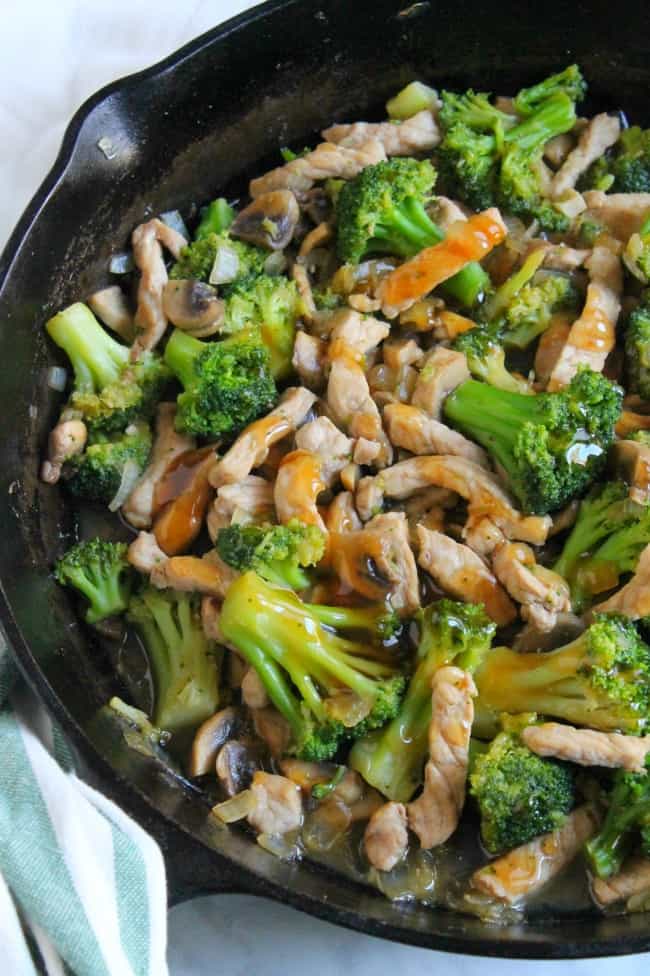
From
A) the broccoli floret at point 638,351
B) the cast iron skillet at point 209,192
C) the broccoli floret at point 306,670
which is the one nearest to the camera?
the cast iron skillet at point 209,192

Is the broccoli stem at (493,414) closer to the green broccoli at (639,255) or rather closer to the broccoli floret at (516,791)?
the green broccoli at (639,255)

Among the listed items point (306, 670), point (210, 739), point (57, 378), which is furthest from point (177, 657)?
point (57, 378)

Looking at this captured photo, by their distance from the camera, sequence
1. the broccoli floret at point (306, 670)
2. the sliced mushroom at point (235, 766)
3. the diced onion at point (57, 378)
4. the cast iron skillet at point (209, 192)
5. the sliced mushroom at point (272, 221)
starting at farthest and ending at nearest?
the sliced mushroom at point (272, 221), the diced onion at point (57, 378), the sliced mushroom at point (235, 766), the broccoli floret at point (306, 670), the cast iron skillet at point (209, 192)

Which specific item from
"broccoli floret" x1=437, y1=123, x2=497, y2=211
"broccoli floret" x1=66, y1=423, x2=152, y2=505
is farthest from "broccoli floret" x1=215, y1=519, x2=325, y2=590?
"broccoli floret" x1=437, y1=123, x2=497, y2=211

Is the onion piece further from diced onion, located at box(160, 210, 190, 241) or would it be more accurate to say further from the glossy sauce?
diced onion, located at box(160, 210, 190, 241)

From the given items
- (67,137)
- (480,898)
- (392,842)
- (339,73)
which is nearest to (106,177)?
(67,137)

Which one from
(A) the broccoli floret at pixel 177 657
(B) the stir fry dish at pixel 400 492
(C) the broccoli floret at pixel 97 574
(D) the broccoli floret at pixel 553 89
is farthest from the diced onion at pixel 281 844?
(D) the broccoli floret at pixel 553 89

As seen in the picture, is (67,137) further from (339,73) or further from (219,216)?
(339,73)
